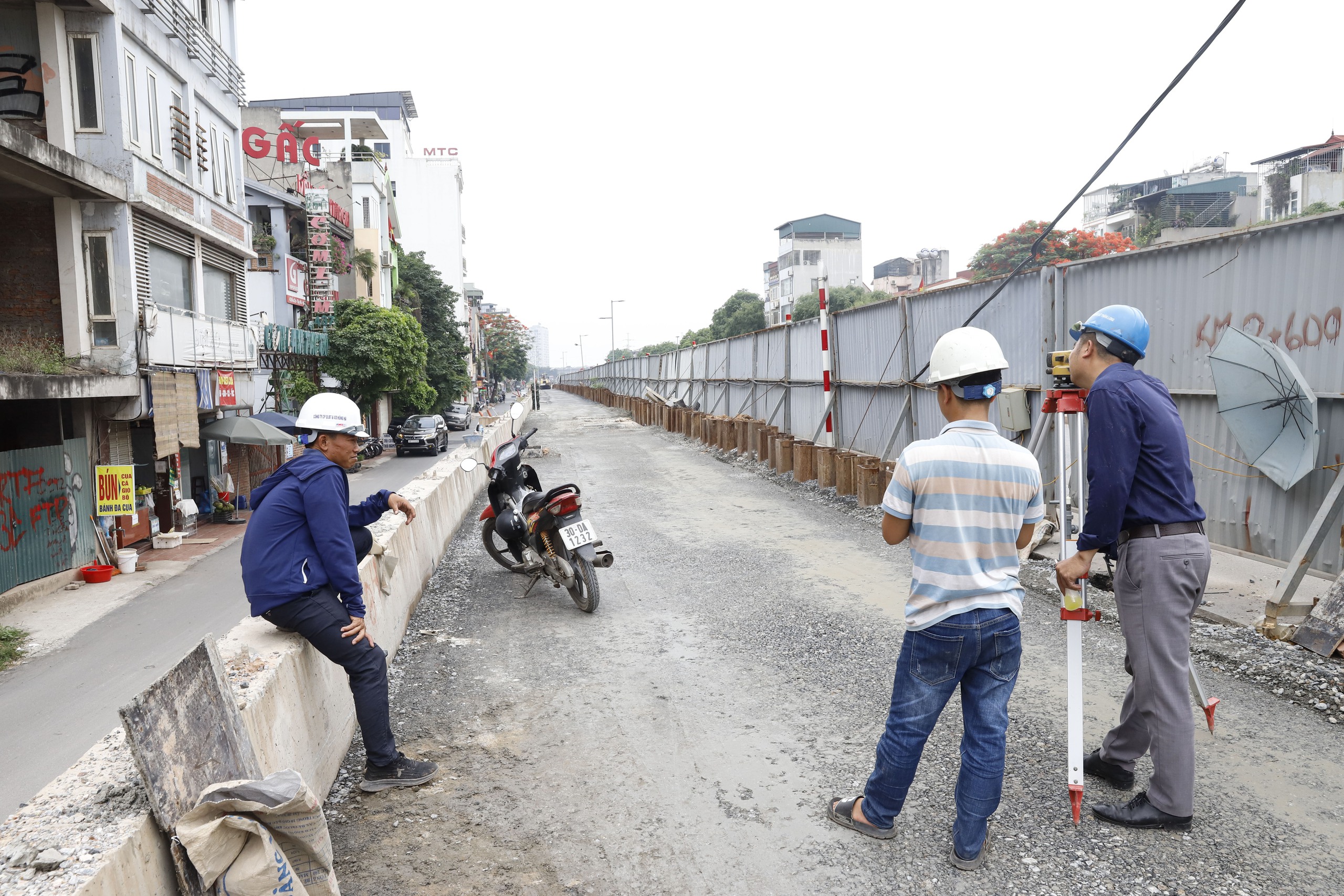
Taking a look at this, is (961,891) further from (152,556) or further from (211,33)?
(211,33)

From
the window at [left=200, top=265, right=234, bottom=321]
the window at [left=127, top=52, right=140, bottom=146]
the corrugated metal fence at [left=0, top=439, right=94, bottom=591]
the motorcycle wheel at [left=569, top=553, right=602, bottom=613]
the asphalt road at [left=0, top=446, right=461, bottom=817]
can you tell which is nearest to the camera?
the asphalt road at [left=0, top=446, right=461, bottom=817]

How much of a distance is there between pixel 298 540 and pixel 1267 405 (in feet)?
20.5

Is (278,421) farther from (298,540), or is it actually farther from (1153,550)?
(1153,550)

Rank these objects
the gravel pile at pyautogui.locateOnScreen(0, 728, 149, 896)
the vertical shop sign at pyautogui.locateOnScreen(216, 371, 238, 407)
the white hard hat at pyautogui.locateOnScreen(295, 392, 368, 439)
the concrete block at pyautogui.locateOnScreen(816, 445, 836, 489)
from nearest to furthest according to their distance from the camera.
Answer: the gravel pile at pyautogui.locateOnScreen(0, 728, 149, 896) < the white hard hat at pyautogui.locateOnScreen(295, 392, 368, 439) < the concrete block at pyautogui.locateOnScreen(816, 445, 836, 489) < the vertical shop sign at pyautogui.locateOnScreen(216, 371, 238, 407)

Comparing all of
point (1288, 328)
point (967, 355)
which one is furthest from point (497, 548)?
point (1288, 328)

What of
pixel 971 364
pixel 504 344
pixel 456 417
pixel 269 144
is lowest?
pixel 456 417

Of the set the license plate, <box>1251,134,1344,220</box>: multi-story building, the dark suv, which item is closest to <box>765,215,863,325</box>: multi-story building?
<box>1251,134,1344,220</box>: multi-story building

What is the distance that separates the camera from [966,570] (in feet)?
9.70

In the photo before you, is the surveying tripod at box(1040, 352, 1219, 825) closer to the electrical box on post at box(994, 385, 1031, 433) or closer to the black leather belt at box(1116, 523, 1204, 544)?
the black leather belt at box(1116, 523, 1204, 544)

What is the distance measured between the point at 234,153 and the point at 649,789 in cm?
2052

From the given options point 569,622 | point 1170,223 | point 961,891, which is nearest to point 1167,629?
point 961,891

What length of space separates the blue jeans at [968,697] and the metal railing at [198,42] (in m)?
17.6

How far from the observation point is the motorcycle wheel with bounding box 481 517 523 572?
325 inches

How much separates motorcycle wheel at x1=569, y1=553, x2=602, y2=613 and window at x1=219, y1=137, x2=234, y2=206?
54.7 ft
